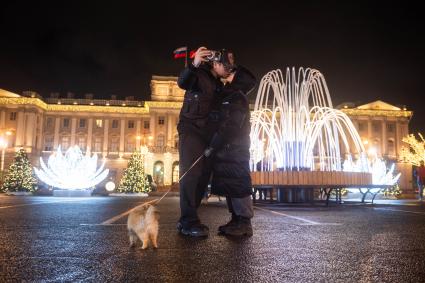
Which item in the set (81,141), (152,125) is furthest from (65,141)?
(152,125)

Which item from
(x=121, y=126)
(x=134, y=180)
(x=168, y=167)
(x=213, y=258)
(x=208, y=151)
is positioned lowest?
(x=213, y=258)

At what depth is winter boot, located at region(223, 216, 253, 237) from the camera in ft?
10.3

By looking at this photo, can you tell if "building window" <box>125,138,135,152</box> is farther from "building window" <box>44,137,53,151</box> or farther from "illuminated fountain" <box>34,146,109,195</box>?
"illuminated fountain" <box>34,146,109,195</box>

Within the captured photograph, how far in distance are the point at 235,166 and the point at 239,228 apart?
0.53 m

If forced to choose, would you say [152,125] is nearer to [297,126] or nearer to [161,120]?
[161,120]

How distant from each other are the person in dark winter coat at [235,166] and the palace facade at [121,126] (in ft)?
134

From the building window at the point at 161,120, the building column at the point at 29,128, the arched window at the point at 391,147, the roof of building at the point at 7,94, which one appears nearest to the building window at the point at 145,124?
the building window at the point at 161,120

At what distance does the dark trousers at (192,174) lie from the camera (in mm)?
3162

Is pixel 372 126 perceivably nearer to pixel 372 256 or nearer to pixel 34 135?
pixel 34 135

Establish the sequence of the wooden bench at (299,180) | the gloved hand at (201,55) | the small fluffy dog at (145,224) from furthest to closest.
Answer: the wooden bench at (299,180) → the gloved hand at (201,55) → the small fluffy dog at (145,224)

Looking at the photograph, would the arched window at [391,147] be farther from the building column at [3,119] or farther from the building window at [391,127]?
the building column at [3,119]

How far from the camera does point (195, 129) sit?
10.8ft

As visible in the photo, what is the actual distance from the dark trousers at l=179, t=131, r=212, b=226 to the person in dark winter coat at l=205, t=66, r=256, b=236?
0.11 m

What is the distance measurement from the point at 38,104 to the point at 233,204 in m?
49.7
